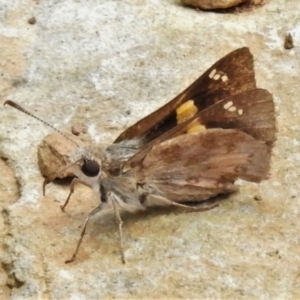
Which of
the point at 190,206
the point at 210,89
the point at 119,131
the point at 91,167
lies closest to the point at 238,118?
the point at 210,89

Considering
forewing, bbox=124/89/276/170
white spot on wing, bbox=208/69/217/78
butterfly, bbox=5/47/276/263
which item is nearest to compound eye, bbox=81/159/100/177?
butterfly, bbox=5/47/276/263

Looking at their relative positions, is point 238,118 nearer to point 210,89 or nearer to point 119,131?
point 210,89

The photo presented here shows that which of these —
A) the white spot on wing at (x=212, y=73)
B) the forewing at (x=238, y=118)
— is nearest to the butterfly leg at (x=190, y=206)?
the forewing at (x=238, y=118)

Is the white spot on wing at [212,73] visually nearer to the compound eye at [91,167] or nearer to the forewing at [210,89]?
the forewing at [210,89]

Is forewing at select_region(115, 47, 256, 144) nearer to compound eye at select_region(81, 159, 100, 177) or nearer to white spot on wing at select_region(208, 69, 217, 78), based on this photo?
white spot on wing at select_region(208, 69, 217, 78)

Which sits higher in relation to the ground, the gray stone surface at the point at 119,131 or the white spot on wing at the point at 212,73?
the white spot on wing at the point at 212,73

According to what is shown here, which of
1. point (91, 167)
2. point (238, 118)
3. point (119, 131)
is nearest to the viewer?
point (91, 167)

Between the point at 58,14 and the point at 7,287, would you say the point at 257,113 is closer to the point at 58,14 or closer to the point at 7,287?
the point at 7,287
